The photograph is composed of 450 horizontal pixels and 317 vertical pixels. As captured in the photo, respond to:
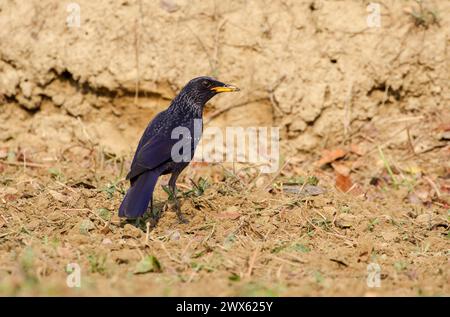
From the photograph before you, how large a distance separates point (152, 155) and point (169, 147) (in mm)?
232

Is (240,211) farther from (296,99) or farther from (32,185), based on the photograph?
(296,99)

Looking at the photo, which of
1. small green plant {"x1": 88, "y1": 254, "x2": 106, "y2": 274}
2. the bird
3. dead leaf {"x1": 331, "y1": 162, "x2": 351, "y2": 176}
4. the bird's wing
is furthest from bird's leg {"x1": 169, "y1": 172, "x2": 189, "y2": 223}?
dead leaf {"x1": 331, "y1": 162, "x2": 351, "y2": 176}

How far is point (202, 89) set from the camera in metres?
7.31

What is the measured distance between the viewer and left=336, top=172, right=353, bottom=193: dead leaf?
827cm

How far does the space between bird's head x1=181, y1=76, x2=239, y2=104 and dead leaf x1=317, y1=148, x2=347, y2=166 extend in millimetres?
2174

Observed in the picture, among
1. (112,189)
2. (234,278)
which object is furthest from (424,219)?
(112,189)

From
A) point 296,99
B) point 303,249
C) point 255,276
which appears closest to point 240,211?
point 303,249

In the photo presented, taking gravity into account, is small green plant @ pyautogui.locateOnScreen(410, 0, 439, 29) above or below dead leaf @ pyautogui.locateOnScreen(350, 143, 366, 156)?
above

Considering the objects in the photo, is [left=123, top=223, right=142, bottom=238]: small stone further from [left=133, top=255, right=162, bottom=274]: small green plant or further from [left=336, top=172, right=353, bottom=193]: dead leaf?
[left=336, top=172, right=353, bottom=193]: dead leaf

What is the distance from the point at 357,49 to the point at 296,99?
1012 mm

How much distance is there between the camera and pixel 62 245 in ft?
18.2
